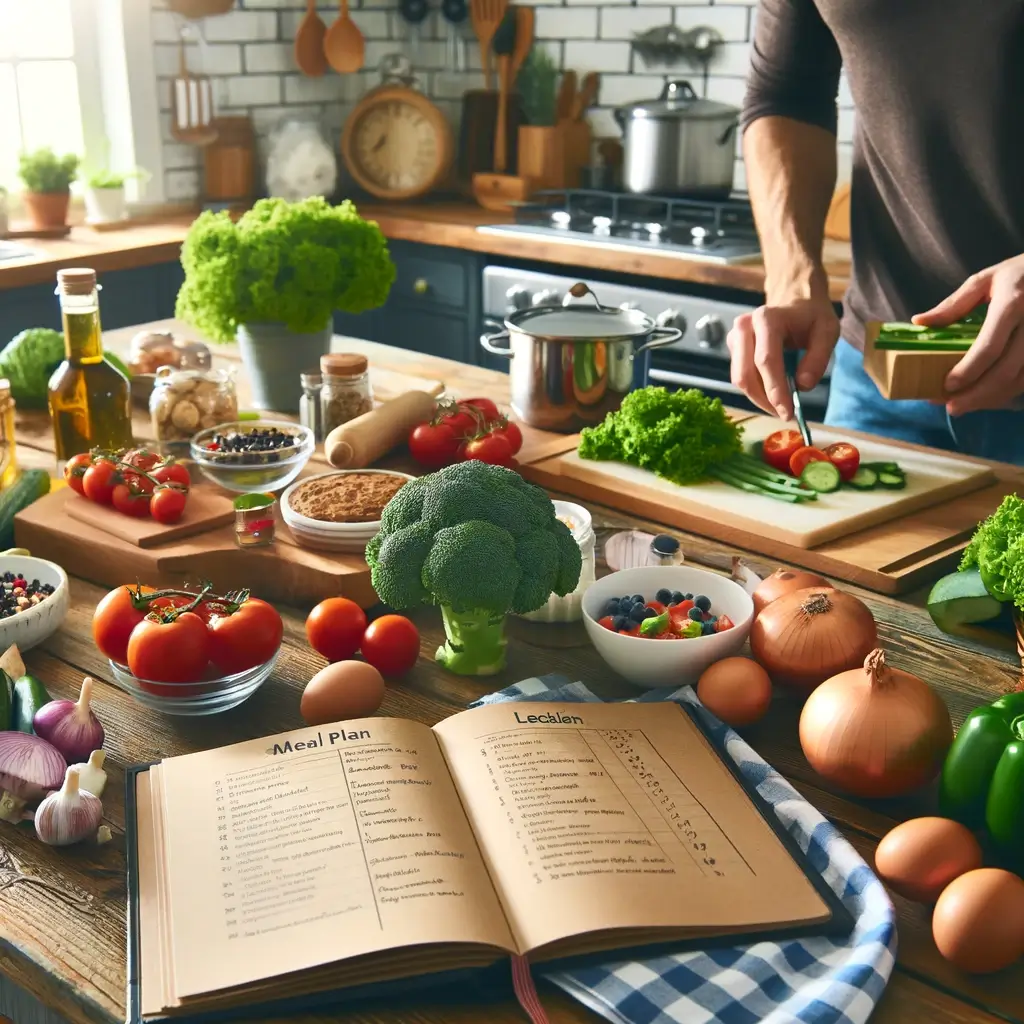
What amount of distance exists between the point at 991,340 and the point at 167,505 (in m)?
1.07

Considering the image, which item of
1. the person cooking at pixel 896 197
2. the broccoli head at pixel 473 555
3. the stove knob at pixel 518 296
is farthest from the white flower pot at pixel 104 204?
the broccoli head at pixel 473 555

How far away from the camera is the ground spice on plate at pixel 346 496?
1459 mm

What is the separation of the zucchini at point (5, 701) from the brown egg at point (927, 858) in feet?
2.38

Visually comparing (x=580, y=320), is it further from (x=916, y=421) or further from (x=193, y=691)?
(x=193, y=691)

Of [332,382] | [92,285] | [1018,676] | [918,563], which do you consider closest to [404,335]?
[332,382]

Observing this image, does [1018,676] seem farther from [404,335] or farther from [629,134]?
[404,335]

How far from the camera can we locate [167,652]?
3.56 ft

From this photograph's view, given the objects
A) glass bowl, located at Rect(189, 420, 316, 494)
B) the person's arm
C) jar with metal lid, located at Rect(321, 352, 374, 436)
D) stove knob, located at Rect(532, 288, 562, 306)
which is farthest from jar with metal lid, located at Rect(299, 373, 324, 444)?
stove knob, located at Rect(532, 288, 562, 306)

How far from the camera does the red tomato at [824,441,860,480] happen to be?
5.56ft

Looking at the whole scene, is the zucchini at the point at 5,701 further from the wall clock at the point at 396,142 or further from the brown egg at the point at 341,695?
the wall clock at the point at 396,142

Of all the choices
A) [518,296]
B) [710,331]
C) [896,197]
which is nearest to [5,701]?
[896,197]

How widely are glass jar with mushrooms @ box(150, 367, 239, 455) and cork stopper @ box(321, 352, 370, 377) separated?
161 mm

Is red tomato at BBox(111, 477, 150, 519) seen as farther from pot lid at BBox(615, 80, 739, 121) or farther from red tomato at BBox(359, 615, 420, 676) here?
pot lid at BBox(615, 80, 739, 121)

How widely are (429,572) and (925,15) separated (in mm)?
1305
